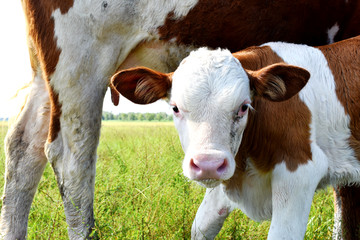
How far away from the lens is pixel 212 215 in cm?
380

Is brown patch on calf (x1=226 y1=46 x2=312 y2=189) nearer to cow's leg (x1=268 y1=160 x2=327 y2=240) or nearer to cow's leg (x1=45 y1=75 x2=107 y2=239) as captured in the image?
cow's leg (x1=268 y1=160 x2=327 y2=240)

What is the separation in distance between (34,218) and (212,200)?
2.00m

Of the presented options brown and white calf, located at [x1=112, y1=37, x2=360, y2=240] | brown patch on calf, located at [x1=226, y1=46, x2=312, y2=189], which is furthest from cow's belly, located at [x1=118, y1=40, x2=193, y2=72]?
brown patch on calf, located at [x1=226, y1=46, x2=312, y2=189]

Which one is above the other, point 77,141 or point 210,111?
point 210,111

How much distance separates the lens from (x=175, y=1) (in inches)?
159

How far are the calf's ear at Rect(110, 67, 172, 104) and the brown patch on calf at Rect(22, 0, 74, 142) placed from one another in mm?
1156

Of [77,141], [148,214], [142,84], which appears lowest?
[148,214]

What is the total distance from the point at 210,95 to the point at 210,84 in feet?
0.25

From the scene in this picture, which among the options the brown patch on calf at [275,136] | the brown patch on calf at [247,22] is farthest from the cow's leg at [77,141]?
the brown patch on calf at [275,136]

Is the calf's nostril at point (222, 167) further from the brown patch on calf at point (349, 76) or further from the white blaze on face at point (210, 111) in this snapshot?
the brown patch on calf at point (349, 76)

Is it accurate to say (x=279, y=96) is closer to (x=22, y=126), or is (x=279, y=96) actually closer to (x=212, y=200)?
(x=212, y=200)

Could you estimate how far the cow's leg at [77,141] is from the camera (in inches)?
158

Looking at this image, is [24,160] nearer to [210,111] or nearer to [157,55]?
[157,55]

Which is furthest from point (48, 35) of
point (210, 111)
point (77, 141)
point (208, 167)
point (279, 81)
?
point (208, 167)
